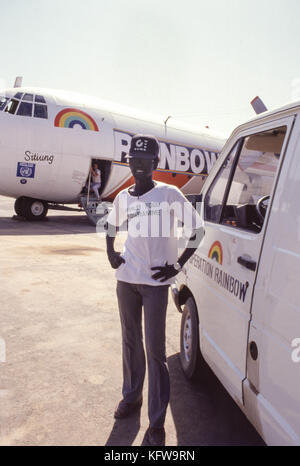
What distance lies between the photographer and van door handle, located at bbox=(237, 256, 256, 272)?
7.62 ft

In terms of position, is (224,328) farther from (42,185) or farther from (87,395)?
(42,185)

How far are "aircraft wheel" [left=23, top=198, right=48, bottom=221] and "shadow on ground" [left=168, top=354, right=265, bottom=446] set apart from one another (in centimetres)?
1132

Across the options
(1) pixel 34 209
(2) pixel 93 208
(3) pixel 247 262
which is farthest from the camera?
(2) pixel 93 208

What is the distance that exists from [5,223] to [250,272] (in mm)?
12087

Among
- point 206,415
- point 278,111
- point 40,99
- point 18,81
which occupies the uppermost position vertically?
point 18,81

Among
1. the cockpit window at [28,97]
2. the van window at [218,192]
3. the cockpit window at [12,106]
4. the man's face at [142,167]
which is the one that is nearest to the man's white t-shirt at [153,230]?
the man's face at [142,167]

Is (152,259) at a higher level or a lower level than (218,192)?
lower

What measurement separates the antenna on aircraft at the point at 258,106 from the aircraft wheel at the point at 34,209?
11880 millimetres

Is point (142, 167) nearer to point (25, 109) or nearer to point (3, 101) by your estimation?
point (25, 109)

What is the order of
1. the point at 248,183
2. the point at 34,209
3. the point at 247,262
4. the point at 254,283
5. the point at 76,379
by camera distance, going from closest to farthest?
the point at 254,283 → the point at 247,262 → the point at 76,379 → the point at 248,183 → the point at 34,209

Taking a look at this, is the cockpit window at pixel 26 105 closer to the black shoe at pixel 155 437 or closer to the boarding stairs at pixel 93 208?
the boarding stairs at pixel 93 208

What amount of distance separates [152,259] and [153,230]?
215mm

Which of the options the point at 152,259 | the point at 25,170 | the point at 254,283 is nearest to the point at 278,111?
the point at 254,283

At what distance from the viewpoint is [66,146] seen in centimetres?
1305
